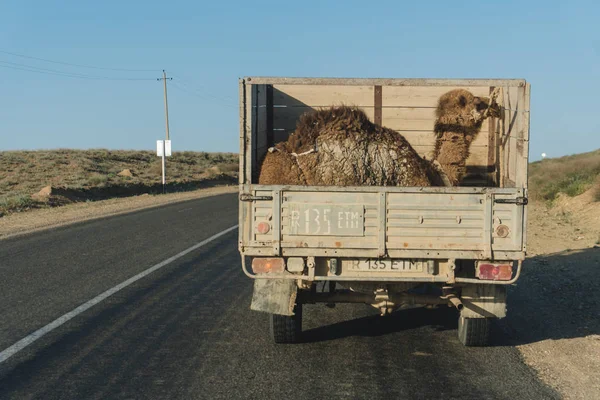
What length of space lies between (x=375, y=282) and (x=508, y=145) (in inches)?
94.4

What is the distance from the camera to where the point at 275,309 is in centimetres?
648

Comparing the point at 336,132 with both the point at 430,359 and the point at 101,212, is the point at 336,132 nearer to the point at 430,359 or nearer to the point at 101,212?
the point at 430,359

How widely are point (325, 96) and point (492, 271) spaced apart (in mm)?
3608

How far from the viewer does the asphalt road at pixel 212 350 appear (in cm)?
545

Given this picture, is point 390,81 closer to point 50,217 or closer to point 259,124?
point 259,124

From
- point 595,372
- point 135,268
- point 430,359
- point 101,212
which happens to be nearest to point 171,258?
point 135,268

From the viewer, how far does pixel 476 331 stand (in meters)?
6.72

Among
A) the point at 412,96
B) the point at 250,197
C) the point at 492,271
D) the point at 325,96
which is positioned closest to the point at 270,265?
the point at 250,197

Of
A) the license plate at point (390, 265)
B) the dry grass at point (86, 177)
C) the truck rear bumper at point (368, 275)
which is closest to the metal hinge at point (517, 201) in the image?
the truck rear bumper at point (368, 275)

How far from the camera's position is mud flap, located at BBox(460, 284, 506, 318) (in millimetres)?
6477

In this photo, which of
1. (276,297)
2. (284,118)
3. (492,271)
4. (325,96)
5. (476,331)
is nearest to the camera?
(492,271)

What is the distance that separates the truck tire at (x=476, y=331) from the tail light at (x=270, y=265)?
1.93 meters

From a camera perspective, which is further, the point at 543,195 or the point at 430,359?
the point at 543,195

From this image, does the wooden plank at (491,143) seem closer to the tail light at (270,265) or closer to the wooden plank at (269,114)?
the wooden plank at (269,114)
